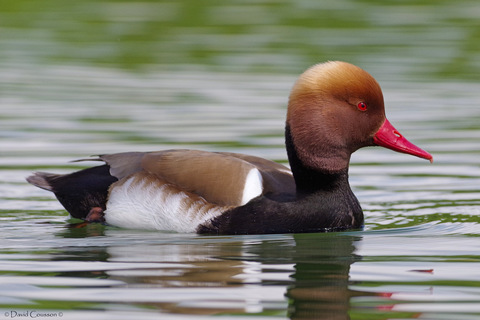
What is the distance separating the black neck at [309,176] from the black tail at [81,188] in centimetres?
142

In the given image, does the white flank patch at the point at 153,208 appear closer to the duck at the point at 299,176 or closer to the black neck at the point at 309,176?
the duck at the point at 299,176

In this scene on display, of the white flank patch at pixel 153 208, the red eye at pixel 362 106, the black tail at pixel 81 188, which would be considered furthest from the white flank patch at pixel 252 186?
the black tail at pixel 81 188

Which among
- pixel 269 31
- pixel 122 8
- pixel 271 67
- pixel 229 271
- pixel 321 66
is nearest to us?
pixel 229 271

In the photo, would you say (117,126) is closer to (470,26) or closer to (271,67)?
(271,67)

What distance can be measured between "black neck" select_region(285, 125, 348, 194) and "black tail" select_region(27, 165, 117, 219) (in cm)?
142

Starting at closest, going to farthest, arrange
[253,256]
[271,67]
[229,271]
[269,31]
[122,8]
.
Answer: [229,271] → [253,256] → [271,67] → [269,31] → [122,8]

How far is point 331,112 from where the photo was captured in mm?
8188

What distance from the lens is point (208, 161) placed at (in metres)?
8.37

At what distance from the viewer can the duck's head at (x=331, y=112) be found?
26.7ft

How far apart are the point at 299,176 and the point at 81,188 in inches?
69.1

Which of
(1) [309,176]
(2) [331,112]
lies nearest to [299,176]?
(1) [309,176]

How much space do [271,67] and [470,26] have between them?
4444mm

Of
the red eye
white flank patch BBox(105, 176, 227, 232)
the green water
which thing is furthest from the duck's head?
white flank patch BBox(105, 176, 227, 232)

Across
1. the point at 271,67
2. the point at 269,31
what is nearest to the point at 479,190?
the point at 271,67
